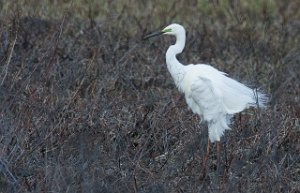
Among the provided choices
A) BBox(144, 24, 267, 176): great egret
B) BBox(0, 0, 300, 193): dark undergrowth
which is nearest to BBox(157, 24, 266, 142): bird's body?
BBox(144, 24, 267, 176): great egret

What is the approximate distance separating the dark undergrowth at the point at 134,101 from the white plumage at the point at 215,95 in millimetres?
128

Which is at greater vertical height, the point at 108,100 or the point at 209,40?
the point at 108,100

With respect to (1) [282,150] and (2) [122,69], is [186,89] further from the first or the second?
(2) [122,69]

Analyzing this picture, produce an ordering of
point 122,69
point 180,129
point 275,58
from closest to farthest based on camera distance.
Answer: point 180,129, point 122,69, point 275,58

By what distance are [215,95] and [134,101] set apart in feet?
3.74

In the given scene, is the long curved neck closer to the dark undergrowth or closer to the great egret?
the great egret

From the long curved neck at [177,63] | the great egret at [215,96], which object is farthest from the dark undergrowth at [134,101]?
the long curved neck at [177,63]

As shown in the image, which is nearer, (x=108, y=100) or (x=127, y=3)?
(x=108, y=100)

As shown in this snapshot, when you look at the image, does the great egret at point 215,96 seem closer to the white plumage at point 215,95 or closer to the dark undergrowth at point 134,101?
the white plumage at point 215,95

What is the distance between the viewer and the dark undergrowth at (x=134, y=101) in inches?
241

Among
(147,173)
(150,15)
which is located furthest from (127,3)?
(147,173)

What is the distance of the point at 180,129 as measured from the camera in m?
7.41

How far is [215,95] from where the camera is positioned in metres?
7.43

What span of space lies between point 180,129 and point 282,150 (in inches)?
30.4
